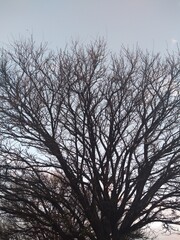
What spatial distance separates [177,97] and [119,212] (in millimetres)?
5361

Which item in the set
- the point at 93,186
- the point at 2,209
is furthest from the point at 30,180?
the point at 93,186

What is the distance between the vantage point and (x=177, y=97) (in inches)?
588

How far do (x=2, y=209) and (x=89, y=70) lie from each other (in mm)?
6564

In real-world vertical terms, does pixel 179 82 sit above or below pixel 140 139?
above

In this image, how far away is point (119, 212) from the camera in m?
14.2

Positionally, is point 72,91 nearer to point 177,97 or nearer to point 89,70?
point 89,70

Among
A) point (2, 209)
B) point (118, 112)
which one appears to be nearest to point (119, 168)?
point (118, 112)

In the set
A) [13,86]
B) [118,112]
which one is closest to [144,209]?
[118,112]

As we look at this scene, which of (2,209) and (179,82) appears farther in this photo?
(179,82)

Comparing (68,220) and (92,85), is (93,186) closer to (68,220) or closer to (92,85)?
(68,220)

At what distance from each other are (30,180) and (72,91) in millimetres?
3942

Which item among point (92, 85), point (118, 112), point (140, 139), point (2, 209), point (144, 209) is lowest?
point (144, 209)

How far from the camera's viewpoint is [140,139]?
1473 centimetres

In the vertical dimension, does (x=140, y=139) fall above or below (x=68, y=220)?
above
